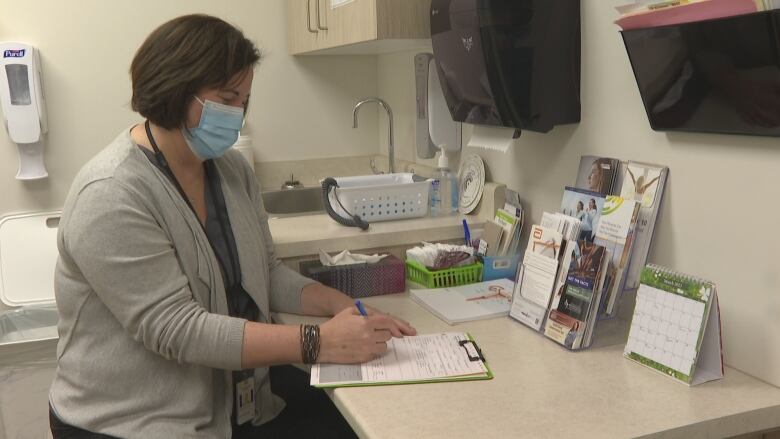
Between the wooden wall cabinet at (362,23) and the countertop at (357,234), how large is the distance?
1.75ft

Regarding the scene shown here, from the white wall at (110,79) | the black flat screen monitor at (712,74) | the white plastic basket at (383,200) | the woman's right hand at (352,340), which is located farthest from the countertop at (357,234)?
the white wall at (110,79)

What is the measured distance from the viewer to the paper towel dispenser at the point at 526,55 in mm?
1551

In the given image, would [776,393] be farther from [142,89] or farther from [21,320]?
[21,320]

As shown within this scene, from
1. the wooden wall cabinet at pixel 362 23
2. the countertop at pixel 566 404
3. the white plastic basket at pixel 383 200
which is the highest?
the wooden wall cabinet at pixel 362 23

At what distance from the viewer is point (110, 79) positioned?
270 centimetres

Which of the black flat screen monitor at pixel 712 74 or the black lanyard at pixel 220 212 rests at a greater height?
the black flat screen monitor at pixel 712 74

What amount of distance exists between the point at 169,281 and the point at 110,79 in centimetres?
167

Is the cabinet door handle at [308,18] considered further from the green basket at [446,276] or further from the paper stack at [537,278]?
the paper stack at [537,278]

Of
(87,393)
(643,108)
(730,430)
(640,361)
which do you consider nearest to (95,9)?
(87,393)

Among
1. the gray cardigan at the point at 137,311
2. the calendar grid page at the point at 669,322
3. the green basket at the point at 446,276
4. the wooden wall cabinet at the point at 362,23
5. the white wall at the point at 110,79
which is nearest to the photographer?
the calendar grid page at the point at 669,322

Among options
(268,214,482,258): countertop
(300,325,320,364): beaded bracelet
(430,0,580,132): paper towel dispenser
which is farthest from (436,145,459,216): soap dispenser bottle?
(300,325,320,364): beaded bracelet

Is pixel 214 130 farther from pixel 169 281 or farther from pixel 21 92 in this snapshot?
pixel 21 92

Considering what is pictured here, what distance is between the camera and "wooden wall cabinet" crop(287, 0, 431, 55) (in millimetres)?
1900

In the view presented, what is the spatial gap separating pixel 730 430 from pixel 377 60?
2.34 meters
